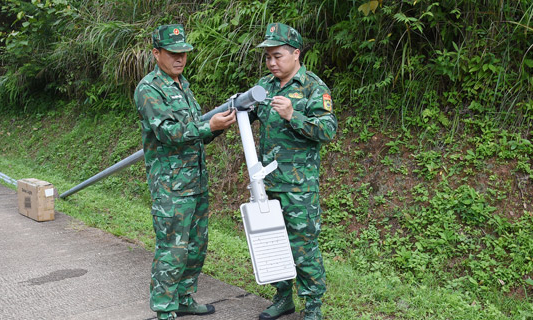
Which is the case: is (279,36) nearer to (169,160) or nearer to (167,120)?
(167,120)

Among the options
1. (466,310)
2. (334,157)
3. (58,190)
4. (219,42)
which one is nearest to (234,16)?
(219,42)

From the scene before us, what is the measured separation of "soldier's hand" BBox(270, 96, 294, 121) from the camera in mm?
2697

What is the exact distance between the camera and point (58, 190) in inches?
277

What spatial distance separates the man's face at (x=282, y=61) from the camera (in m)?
2.92

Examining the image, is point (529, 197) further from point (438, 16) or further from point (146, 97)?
point (146, 97)

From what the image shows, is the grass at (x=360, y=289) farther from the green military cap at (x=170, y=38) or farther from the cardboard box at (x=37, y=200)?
the green military cap at (x=170, y=38)

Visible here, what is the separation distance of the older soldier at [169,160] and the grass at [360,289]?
0.88 m

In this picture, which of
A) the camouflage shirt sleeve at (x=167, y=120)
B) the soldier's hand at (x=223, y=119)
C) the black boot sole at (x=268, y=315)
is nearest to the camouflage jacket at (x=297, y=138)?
the soldier's hand at (x=223, y=119)

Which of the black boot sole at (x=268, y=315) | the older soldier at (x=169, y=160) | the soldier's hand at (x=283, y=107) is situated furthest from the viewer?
the black boot sole at (x=268, y=315)

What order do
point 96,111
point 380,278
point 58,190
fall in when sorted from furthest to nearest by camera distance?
point 96,111
point 58,190
point 380,278

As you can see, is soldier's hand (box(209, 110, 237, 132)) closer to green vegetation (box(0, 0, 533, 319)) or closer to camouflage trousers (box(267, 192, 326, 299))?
camouflage trousers (box(267, 192, 326, 299))

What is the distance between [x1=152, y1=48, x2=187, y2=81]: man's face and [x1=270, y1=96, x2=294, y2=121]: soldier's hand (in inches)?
26.0

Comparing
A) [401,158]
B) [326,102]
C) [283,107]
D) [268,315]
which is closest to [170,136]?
[283,107]

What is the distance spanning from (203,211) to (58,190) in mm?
4691
